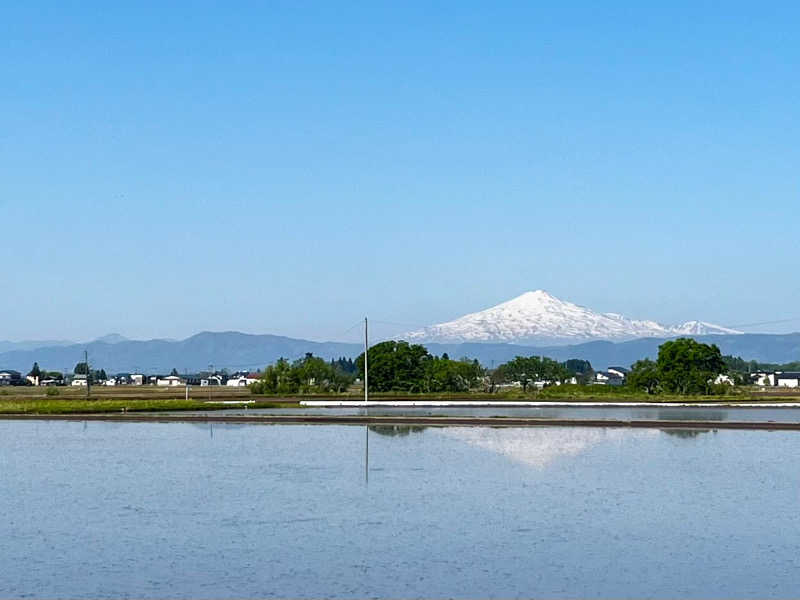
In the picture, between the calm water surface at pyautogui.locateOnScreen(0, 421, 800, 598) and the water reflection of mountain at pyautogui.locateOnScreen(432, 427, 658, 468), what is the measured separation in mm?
341

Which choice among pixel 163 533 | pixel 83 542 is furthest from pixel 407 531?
pixel 83 542

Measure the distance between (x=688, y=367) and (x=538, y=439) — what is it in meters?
50.7

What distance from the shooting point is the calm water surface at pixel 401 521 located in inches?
629

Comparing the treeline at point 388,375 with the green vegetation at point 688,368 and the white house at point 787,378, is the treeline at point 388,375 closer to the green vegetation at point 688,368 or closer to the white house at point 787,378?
the green vegetation at point 688,368

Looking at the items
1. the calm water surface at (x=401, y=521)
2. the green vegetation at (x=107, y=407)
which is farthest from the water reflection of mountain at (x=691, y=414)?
the green vegetation at (x=107, y=407)

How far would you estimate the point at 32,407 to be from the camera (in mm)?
61656

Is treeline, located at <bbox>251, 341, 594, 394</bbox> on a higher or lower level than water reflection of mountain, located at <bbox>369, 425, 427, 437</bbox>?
higher

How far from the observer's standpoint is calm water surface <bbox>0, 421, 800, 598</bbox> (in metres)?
16.0

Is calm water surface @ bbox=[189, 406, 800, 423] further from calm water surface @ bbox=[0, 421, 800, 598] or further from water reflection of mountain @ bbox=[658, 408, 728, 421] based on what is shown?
calm water surface @ bbox=[0, 421, 800, 598]

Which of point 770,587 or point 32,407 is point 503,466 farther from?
point 32,407

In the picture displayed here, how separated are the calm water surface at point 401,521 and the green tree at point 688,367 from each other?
5112 centimetres

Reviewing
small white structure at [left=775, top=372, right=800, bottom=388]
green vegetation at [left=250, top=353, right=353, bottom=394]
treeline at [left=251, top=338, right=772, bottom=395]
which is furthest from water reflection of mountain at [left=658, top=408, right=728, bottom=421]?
small white structure at [left=775, top=372, right=800, bottom=388]

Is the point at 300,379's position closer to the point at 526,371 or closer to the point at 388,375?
the point at 388,375

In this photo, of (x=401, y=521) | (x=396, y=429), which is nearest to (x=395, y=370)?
(x=396, y=429)
